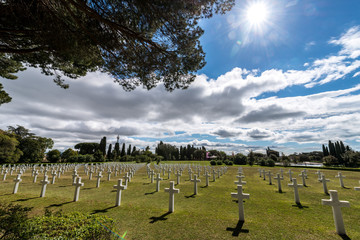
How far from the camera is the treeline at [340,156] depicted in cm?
3647

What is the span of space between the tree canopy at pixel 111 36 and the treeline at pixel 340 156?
2051 inches

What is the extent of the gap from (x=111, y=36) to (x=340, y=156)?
76.6 m

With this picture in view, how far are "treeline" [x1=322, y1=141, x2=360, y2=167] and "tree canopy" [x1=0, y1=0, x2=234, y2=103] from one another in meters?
52.1

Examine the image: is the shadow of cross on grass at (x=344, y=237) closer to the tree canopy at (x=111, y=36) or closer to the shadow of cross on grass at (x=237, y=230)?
the shadow of cross on grass at (x=237, y=230)

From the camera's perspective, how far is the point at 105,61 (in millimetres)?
8211

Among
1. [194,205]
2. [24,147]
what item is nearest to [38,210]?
[194,205]

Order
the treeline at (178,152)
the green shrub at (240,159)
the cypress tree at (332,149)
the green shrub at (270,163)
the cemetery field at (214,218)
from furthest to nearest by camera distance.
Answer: the treeline at (178,152) < the cypress tree at (332,149) < the green shrub at (240,159) < the green shrub at (270,163) < the cemetery field at (214,218)

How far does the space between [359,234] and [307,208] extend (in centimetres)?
229

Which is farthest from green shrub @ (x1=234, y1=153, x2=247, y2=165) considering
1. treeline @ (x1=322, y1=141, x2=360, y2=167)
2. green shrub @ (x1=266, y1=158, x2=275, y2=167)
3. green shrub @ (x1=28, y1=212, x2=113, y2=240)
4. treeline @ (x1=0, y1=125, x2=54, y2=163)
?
treeline @ (x1=0, y1=125, x2=54, y2=163)

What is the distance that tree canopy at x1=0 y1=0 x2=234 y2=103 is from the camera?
19.0 ft

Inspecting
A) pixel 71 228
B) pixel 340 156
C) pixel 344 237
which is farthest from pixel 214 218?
pixel 340 156

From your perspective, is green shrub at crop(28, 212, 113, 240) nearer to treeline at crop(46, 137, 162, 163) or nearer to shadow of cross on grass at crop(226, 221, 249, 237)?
shadow of cross on grass at crop(226, 221, 249, 237)

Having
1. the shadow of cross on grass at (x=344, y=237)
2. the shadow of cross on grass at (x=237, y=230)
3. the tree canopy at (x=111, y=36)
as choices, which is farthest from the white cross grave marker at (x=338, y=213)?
the tree canopy at (x=111, y=36)

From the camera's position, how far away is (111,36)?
698cm
